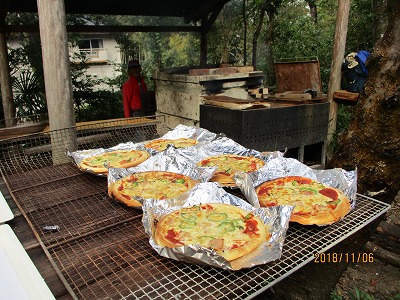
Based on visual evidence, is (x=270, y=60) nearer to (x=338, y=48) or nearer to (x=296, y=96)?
(x=338, y=48)

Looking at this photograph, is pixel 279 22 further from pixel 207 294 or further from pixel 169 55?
pixel 207 294

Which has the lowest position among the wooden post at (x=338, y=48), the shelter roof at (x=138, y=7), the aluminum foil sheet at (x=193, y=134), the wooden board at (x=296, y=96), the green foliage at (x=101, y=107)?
the green foliage at (x=101, y=107)

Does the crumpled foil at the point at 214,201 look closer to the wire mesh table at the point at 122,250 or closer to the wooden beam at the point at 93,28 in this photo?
the wire mesh table at the point at 122,250

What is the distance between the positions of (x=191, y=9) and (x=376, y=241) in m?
8.67

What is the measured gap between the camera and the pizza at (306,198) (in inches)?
90.5

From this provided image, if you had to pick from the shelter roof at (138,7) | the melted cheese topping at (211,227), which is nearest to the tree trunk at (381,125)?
the melted cheese topping at (211,227)

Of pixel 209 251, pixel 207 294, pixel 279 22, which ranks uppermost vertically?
pixel 279 22

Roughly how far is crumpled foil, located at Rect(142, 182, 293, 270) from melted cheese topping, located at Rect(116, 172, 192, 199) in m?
0.22

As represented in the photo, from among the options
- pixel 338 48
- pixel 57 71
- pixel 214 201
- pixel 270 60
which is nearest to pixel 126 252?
pixel 214 201

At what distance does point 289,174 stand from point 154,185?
4.27ft

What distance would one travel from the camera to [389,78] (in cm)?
309

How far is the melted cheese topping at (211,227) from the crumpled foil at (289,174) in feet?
0.78

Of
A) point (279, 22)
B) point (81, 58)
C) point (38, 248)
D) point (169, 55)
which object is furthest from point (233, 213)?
point (169, 55)

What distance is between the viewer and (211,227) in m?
2.28
